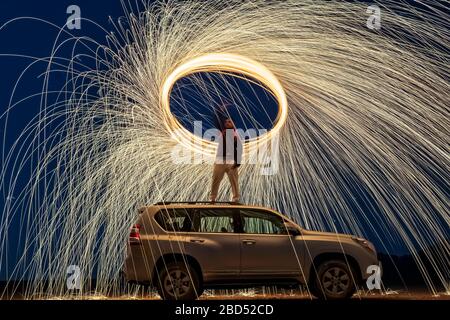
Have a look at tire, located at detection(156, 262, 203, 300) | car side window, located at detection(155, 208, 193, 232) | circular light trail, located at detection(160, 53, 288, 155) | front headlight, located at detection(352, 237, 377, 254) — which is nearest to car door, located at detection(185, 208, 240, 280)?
car side window, located at detection(155, 208, 193, 232)

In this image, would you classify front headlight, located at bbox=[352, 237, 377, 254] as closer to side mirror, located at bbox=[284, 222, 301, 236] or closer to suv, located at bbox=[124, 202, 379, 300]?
suv, located at bbox=[124, 202, 379, 300]

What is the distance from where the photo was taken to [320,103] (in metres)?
18.0

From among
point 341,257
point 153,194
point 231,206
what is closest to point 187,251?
point 231,206

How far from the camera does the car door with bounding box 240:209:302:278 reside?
563 inches

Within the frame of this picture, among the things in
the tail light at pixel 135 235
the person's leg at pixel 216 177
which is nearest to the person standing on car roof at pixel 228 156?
the person's leg at pixel 216 177

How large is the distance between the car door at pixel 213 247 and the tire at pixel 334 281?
1489 millimetres

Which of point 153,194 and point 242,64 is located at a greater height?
point 242,64

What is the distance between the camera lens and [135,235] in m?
14.3

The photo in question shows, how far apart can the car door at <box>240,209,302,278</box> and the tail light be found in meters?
1.79

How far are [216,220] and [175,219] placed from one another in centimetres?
77
